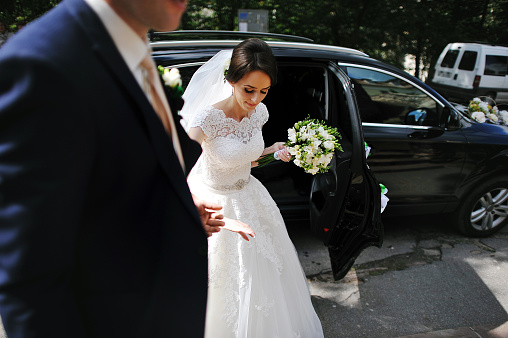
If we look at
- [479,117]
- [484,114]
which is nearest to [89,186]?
[479,117]

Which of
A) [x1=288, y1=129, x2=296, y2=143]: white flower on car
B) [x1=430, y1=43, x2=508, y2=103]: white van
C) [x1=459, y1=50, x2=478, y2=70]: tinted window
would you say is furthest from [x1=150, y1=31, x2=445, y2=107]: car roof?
[x1=459, y1=50, x2=478, y2=70]: tinted window

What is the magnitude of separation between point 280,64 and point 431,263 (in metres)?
2.33

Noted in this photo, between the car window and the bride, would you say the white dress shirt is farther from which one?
the car window

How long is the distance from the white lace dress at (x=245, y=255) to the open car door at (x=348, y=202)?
19.0 inches

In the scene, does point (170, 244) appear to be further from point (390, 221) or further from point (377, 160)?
point (390, 221)

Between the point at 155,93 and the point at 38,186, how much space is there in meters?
0.38

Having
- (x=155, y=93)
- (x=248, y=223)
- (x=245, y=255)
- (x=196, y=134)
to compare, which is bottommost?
(x=245, y=255)

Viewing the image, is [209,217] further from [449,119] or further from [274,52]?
[449,119]

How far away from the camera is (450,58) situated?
12273 mm

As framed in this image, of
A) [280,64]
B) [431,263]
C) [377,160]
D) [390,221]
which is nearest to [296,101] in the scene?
[280,64]

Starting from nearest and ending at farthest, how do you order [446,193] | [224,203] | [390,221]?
[224,203] < [446,193] < [390,221]

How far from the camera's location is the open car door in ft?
8.66

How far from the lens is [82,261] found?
88 centimetres

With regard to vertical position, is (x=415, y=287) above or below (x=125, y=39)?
below
